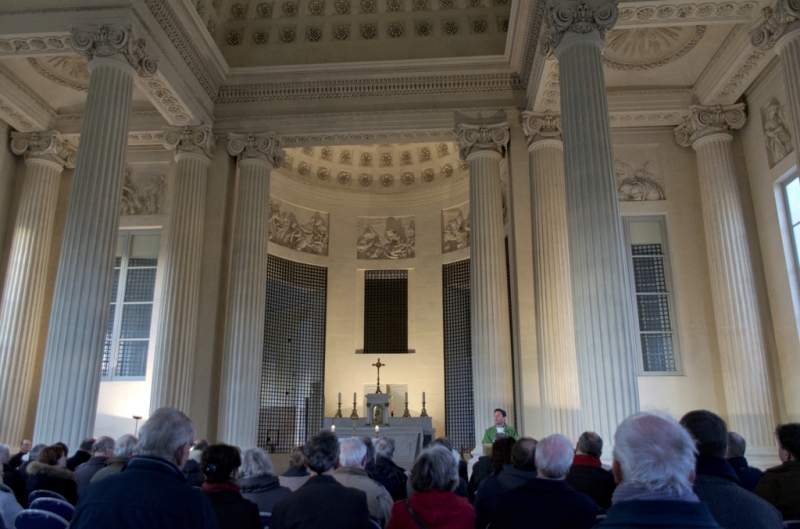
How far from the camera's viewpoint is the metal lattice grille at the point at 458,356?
1758 centimetres

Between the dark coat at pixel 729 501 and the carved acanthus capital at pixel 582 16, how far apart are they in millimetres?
8708

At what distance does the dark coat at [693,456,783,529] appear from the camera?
8.21 ft

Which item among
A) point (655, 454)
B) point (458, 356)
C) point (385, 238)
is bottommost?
point (655, 454)

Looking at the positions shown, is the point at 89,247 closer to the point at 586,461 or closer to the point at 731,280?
the point at 586,461

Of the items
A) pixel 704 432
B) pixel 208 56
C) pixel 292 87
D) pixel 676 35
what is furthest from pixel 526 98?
pixel 704 432

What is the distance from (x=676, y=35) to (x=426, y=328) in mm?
10066

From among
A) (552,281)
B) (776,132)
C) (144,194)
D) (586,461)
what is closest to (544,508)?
(586,461)

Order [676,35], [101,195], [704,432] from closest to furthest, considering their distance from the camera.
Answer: [704,432] < [101,195] < [676,35]

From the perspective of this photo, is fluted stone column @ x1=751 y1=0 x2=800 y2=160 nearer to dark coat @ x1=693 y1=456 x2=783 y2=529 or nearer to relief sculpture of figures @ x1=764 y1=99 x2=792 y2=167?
relief sculpture of figures @ x1=764 y1=99 x2=792 y2=167

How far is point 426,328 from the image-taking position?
18922 mm

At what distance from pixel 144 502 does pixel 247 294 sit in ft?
36.9

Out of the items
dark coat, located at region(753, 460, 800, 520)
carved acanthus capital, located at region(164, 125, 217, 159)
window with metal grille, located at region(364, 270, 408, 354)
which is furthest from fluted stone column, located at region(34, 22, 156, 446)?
window with metal grille, located at region(364, 270, 408, 354)

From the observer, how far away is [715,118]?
537 inches

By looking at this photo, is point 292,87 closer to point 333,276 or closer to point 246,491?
point 333,276
